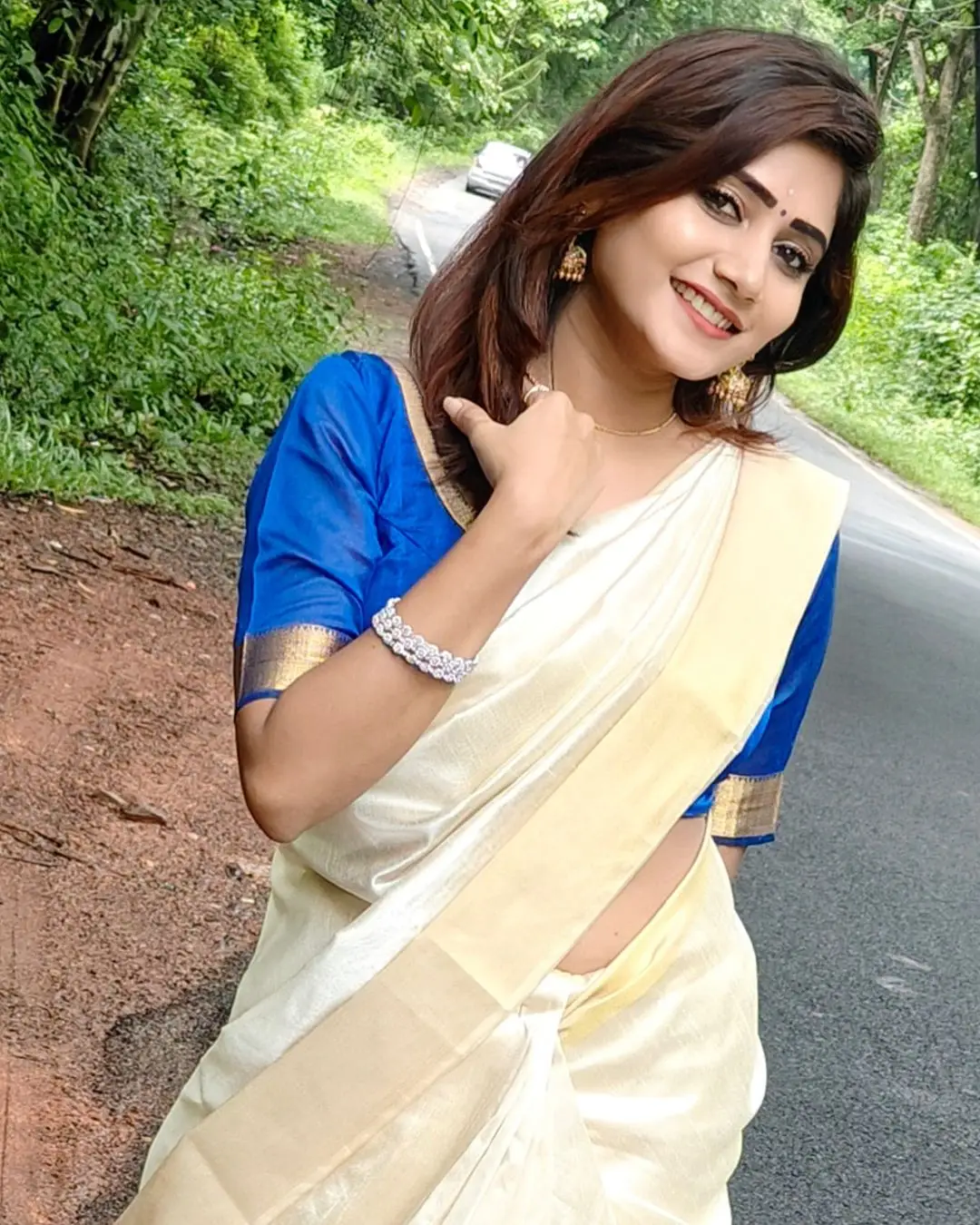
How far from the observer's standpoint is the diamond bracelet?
53.4 inches

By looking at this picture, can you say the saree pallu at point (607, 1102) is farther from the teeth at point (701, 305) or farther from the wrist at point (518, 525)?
the teeth at point (701, 305)

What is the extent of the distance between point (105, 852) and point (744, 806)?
2377 mm

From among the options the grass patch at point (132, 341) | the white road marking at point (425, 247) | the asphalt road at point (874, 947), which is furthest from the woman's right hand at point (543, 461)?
the white road marking at point (425, 247)

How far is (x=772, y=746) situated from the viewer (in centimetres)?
179

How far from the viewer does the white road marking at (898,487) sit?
13914 millimetres

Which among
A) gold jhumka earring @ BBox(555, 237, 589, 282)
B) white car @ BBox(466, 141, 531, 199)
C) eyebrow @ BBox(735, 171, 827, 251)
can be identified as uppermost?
eyebrow @ BBox(735, 171, 827, 251)

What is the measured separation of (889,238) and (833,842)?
79.4ft

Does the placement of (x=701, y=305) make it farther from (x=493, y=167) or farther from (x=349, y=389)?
(x=493, y=167)

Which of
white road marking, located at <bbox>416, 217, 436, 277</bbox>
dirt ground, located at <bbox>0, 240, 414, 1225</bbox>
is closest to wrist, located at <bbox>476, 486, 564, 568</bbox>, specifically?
dirt ground, located at <bbox>0, 240, 414, 1225</bbox>

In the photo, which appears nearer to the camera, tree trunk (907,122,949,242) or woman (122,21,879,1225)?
woman (122,21,879,1225)

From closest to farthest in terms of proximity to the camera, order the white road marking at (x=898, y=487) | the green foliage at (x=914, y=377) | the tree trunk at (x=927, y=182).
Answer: the white road marking at (x=898, y=487) → the green foliage at (x=914, y=377) → the tree trunk at (x=927, y=182)

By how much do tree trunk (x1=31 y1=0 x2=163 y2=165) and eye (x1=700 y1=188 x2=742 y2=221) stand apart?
9092mm

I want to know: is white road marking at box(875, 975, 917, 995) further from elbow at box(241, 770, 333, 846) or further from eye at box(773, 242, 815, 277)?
elbow at box(241, 770, 333, 846)

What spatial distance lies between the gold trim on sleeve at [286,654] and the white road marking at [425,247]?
16.8 m
